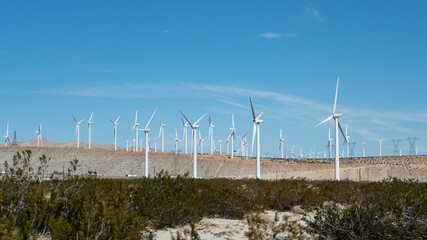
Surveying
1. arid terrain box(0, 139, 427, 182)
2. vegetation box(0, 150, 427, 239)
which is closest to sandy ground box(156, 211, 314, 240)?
vegetation box(0, 150, 427, 239)

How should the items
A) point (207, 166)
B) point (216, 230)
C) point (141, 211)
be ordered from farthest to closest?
point (207, 166), point (141, 211), point (216, 230)

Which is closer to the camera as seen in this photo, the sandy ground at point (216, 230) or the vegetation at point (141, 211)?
the vegetation at point (141, 211)

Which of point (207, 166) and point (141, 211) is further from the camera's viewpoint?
point (207, 166)

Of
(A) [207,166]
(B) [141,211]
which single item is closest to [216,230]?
(B) [141,211]

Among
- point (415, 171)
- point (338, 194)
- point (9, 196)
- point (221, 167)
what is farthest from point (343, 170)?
point (9, 196)

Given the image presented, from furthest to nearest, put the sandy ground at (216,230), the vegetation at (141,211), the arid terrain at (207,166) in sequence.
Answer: the arid terrain at (207,166), the sandy ground at (216,230), the vegetation at (141,211)

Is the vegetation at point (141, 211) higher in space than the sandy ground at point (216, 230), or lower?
higher

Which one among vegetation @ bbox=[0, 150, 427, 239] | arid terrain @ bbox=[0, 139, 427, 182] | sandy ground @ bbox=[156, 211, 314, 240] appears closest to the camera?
vegetation @ bbox=[0, 150, 427, 239]

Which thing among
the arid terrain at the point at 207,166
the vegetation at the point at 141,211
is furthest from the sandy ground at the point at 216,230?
the arid terrain at the point at 207,166

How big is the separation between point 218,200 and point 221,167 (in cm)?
8107

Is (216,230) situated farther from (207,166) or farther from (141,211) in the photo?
(207,166)

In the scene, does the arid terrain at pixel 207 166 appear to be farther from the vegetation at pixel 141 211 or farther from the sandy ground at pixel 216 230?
the sandy ground at pixel 216 230

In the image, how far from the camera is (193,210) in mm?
13758

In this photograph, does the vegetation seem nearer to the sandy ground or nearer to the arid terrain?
the sandy ground
